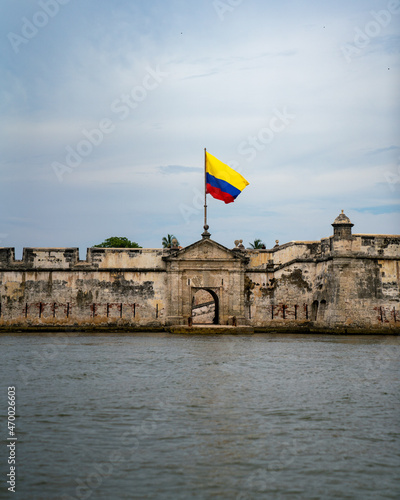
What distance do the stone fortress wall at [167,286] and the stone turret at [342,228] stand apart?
0.71 metres

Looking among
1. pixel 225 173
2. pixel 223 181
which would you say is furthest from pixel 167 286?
pixel 225 173

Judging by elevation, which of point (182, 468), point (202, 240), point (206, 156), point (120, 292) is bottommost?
point (182, 468)

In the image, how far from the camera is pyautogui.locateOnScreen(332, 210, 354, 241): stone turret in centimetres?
2975

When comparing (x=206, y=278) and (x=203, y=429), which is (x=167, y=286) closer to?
(x=206, y=278)

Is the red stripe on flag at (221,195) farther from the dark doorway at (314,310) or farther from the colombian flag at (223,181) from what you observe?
the dark doorway at (314,310)

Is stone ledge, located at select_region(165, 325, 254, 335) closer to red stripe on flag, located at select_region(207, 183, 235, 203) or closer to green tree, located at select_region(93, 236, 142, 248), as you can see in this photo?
red stripe on flag, located at select_region(207, 183, 235, 203)

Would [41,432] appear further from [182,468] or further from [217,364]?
[217,364]

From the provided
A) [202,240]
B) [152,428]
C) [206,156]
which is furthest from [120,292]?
[152,428]

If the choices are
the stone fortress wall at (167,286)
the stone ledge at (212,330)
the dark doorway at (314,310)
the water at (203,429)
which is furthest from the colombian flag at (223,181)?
the water at (203,429)

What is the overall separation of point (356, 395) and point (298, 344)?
11.8m

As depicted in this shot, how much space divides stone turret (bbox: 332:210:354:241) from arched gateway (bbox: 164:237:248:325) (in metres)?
4.27

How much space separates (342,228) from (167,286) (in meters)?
8.18

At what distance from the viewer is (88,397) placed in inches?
444

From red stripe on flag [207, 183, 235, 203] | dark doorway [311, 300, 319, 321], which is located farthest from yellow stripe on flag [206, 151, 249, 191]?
dark doorway [311, 300, 319, 321]
